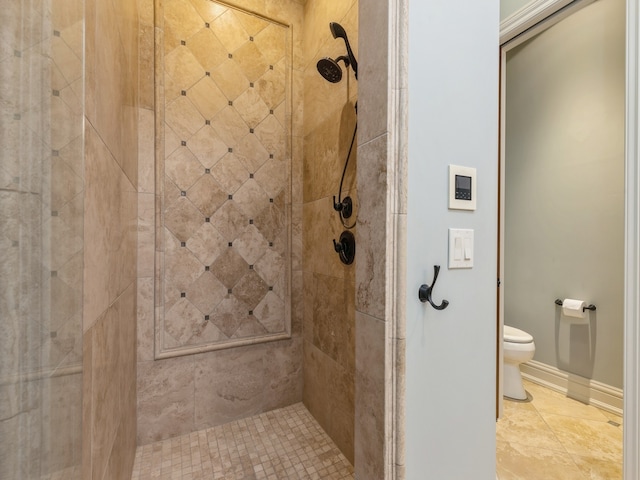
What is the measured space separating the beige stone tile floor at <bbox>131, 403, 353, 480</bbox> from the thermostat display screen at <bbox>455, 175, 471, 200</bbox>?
4.98 ft

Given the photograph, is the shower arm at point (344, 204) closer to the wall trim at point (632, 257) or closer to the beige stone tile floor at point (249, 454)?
the wall trim at point (632, 257)

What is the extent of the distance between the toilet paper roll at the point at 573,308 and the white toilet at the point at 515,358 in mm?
388

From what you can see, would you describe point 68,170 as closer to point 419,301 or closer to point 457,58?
point 419,301

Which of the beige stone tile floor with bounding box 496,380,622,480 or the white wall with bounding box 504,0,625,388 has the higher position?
the white wall with bounding box 504,0,625,388

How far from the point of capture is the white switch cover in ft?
3.05

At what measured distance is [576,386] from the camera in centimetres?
229

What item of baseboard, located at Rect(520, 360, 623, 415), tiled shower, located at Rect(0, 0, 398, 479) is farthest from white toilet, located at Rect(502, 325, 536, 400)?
tiled shower, located at Rect(0, 0, 398, 479)

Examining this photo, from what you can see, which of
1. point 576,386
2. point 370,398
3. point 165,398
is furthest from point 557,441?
point 165,398

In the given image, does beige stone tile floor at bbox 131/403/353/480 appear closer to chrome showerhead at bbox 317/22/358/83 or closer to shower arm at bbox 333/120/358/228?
shower arm at bbox 333/120/358/228

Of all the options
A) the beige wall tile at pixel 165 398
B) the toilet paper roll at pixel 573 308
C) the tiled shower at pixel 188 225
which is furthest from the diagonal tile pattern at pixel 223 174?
the toilet paper roll at pixel 573 308

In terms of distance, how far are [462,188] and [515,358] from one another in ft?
6.46

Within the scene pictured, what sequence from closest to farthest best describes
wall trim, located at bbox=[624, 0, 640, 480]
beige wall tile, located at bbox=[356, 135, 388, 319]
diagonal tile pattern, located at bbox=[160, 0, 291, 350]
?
beige wall tile, located at bbox=[356, 135, 388, 319] < wall trim, located at bbox=[624, 0, 640, 480] < diagonal tile pattern, located at bbox=[160, 0, 291, 350]

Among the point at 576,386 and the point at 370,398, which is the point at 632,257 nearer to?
the point at 370,398

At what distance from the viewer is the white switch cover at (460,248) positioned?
93cm
